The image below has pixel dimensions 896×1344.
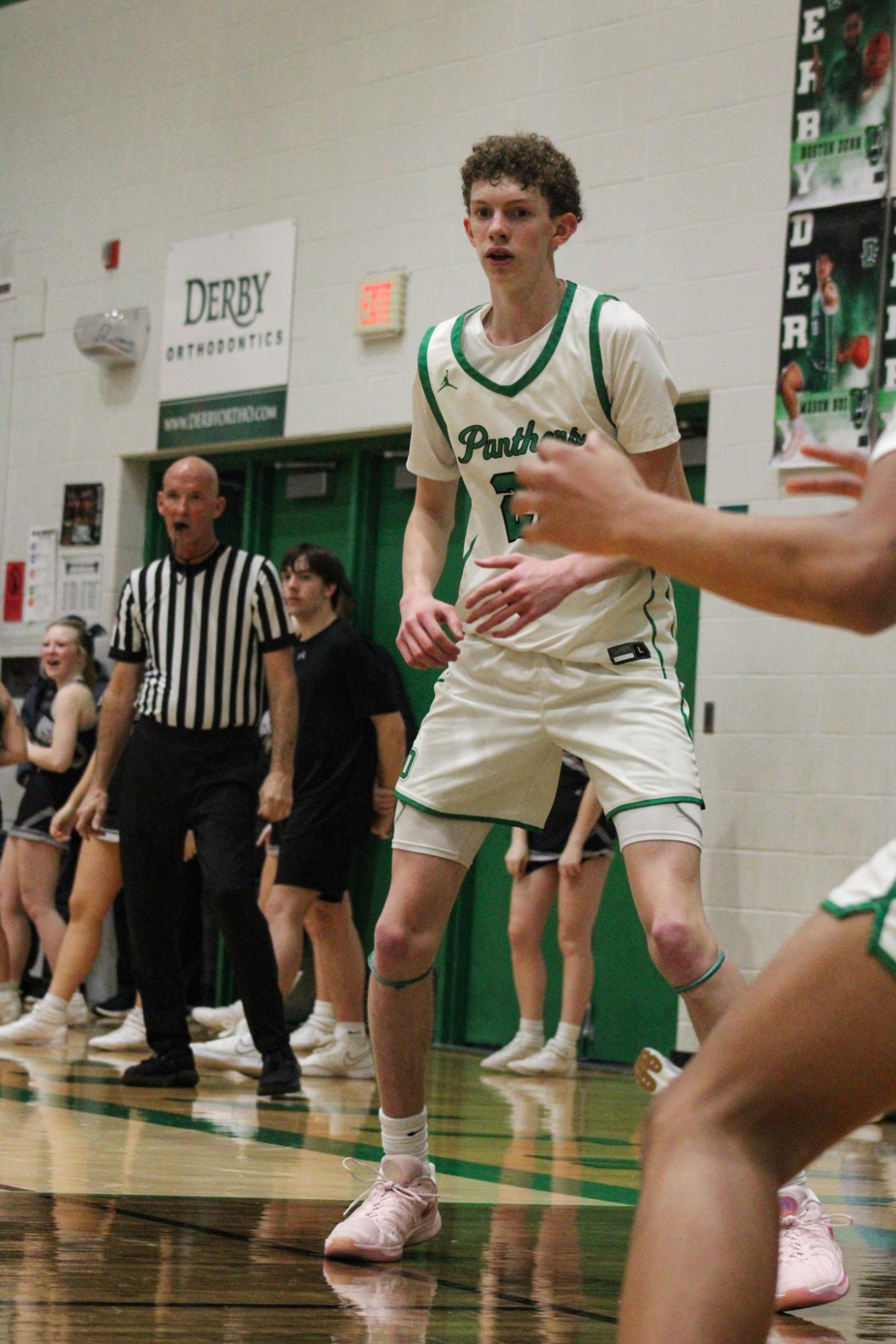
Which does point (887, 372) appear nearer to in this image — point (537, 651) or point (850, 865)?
point (850, 865)

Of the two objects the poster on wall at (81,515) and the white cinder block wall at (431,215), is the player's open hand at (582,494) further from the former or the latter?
the poster on wall at (81,515)

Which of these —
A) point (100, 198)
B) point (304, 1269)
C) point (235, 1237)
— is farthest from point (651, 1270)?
point (100, 198)

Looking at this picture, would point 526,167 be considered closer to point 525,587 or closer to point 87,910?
point 525,587

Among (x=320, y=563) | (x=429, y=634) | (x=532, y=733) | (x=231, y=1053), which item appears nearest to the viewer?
(x=429, y=634)

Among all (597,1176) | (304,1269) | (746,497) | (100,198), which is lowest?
(597,1176)

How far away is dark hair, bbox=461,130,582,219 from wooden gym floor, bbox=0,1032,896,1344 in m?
1.79

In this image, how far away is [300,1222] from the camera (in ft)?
10.4

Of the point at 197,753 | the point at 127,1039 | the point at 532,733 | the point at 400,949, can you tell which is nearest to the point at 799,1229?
the point at 400,949

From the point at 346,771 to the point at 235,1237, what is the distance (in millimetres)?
3639

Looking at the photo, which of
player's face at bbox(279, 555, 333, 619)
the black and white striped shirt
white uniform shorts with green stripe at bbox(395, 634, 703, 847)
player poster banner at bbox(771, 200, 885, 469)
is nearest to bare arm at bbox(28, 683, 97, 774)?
player's face at bbox(279, 555, 333, 619)

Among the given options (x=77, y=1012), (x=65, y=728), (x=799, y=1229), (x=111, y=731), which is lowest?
(x=77, y=1012)

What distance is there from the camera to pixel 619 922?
7836 millimetres

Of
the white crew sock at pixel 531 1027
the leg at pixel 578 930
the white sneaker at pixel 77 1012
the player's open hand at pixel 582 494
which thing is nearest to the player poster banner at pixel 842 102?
the leg at pixel 578 930

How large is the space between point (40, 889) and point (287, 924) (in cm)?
190
